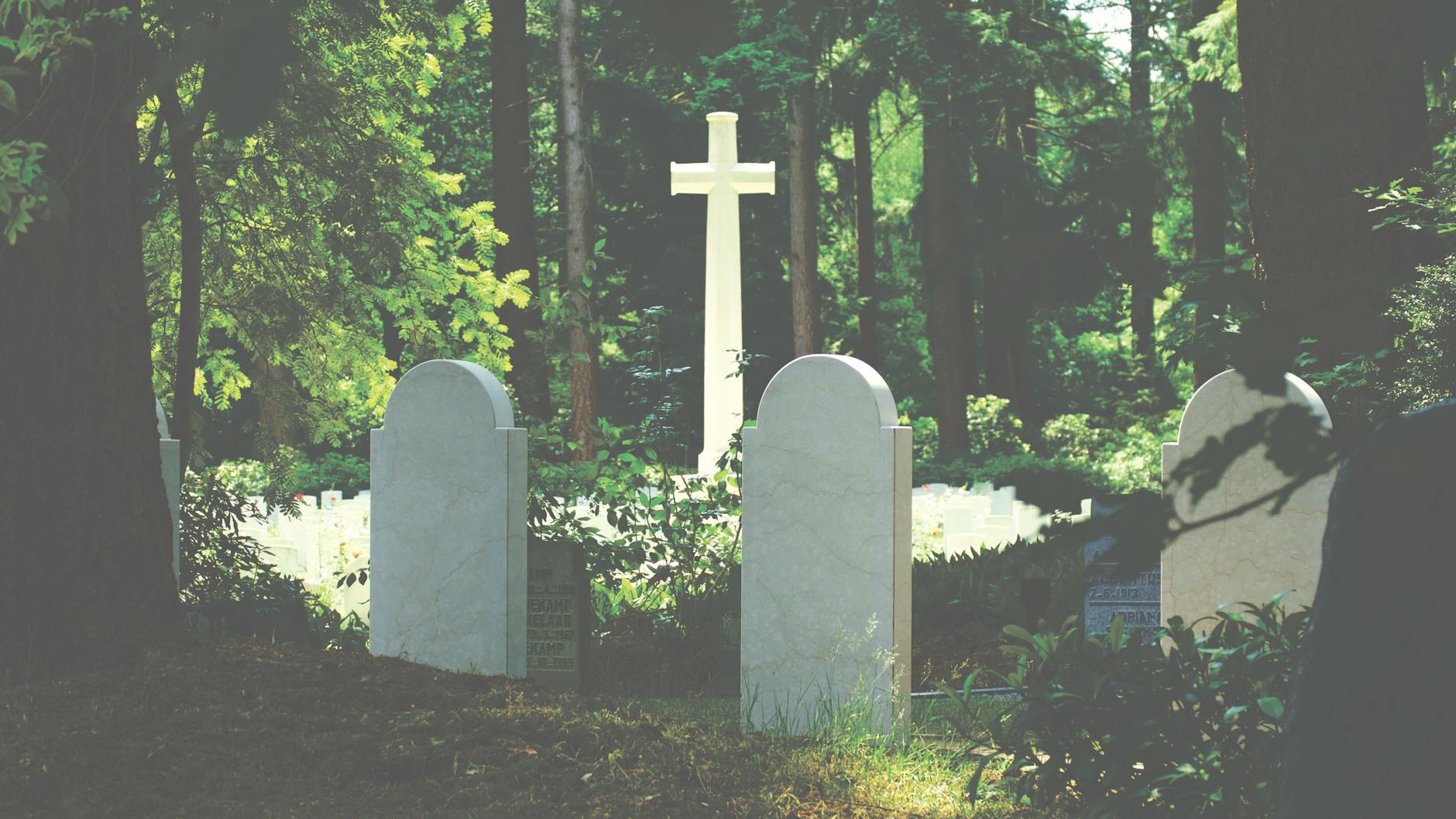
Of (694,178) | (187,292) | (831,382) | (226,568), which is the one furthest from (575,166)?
(831,382)

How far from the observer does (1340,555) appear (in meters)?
2.14

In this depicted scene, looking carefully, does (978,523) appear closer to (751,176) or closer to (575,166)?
(751,176)

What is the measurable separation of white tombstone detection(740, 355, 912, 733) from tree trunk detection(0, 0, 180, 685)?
8.40ft

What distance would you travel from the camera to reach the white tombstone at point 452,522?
661 centimetres

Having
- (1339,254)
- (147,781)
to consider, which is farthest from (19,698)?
(1339,254)

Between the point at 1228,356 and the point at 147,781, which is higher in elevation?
the point at 1228,356

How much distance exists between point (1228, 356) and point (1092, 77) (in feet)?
69.9

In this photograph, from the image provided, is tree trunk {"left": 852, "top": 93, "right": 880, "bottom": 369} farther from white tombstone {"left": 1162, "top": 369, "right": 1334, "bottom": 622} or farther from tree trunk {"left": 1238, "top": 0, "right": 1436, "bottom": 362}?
tree trunk {"left": 1238, "top": 0, "right": 1436, "bottom": 362}

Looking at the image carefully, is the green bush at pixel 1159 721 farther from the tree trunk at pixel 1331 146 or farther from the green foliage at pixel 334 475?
the green foliage at pixel 334 475

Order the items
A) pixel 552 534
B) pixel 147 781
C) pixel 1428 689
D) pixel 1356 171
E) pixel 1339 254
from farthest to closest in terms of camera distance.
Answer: pixel 552 534 → pixel 1339 254 → pixel 147 781 → pixel 1356 171 → pixel 1428 689

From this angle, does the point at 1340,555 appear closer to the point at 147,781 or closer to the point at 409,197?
the point at 147,781

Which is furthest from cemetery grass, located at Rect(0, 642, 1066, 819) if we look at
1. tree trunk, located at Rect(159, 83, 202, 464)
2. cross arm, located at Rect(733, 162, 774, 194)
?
cross arm, located at Rect(733, 162, 774, 194)

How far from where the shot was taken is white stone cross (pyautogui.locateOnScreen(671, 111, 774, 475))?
1585 cm

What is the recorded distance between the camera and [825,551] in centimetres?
614
